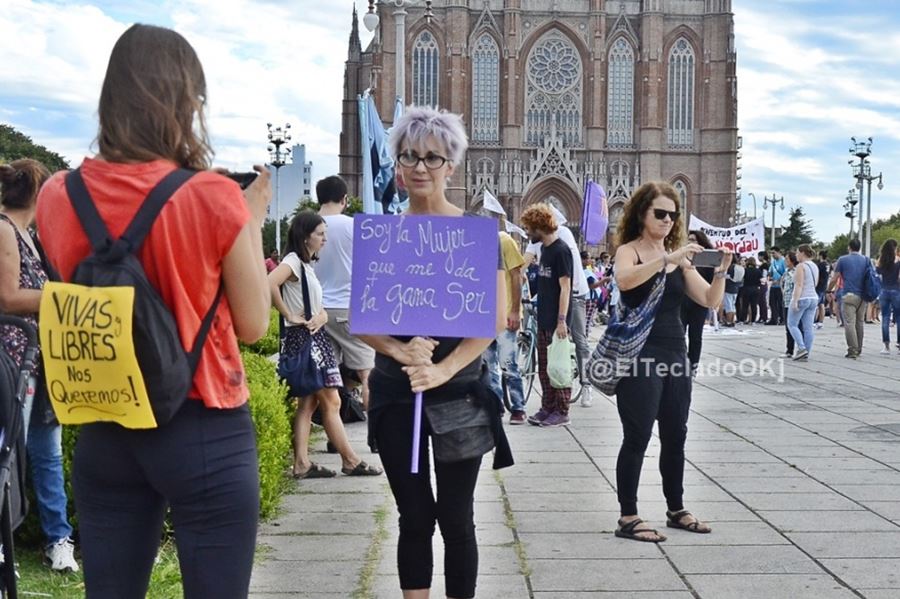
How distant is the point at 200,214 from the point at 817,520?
4.70m

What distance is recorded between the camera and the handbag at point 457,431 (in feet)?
12.0

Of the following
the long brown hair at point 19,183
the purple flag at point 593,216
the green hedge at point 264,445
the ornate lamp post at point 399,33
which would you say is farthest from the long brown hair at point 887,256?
the long brown hair at point 19,183

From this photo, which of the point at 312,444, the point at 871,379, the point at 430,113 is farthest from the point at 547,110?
the point at 430,113

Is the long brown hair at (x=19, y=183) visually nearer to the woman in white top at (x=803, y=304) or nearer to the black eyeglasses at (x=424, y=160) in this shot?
the black eyeglasses at (x=424, y=160)

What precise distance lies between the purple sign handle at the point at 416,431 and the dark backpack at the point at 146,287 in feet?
4.10

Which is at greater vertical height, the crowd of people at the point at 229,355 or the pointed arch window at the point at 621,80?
the pointed arch window at the point at 621,80

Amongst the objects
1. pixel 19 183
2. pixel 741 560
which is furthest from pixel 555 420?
pixel 19 183

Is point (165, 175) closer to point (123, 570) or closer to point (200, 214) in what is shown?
point (200, 214)

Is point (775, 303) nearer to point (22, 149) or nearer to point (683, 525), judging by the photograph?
point (683, 525)

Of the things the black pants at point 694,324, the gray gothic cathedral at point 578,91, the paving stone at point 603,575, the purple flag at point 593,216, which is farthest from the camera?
the gray gothic cathedral at point 578,91

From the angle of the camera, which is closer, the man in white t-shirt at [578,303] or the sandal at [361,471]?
the sandal at [361,471]

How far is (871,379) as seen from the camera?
14.4 metres

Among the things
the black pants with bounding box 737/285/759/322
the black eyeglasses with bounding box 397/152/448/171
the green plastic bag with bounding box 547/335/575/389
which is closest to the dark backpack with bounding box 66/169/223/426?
the black eyeglasses with bounding box 397/152/448/171

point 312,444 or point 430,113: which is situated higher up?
point 430,113
